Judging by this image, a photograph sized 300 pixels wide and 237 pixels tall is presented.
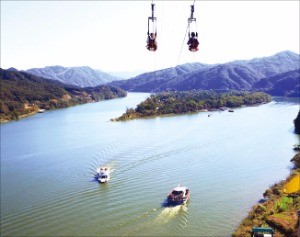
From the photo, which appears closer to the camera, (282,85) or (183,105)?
(183,105)

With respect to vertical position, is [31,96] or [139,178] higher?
[31,96]

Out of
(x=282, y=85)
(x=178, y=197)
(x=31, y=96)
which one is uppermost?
(x=282, y=85)

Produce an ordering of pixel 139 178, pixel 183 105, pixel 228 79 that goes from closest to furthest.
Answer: pixel 139 178 → pixel 183 105 → pixel 228 79

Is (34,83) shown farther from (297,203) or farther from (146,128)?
(297,203)

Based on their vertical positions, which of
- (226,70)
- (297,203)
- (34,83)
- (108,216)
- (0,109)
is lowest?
(108,216)

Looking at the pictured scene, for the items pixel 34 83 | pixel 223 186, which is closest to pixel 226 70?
pixel 34 83

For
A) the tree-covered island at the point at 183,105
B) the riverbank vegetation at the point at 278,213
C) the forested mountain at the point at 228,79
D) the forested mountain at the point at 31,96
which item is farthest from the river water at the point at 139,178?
the forested mountain at the point at 228,79

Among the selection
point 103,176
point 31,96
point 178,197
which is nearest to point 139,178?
point 103,176

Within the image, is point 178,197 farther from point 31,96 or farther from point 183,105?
point 31,96

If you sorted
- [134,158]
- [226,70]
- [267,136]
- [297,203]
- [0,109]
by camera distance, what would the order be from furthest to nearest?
[226,70] → [0,109] → [267,136] → [134,158] → [297,203]
